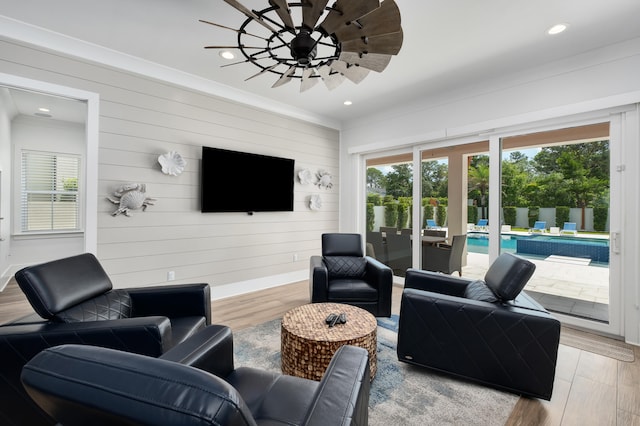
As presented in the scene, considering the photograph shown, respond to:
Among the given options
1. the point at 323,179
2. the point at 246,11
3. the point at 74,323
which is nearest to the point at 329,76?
the point at 246,11

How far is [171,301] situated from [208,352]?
3.69ft

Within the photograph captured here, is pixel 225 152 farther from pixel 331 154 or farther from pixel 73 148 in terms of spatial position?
pixel 73 148

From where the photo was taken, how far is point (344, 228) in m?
5.65

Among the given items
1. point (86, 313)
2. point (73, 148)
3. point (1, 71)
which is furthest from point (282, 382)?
point (73, 148)

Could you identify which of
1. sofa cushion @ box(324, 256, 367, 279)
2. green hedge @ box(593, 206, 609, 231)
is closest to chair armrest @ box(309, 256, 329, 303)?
sofa cushion @ box(324, 256, 367, 279)

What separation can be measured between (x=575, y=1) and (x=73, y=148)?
282 inches

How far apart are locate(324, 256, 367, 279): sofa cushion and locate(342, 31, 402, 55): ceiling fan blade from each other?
2404 mm

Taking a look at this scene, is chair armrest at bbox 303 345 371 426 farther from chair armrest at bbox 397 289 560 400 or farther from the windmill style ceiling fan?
the windmill style ceiling fan

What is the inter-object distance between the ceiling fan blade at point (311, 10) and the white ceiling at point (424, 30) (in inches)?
27.8

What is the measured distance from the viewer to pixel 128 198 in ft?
10.6

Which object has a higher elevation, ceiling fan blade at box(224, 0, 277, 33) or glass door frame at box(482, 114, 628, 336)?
ceiling fan blade at box(224, 0, 277, 33)

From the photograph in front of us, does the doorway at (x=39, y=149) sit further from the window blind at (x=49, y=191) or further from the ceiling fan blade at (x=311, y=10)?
the ceiling fan blade at (x=311, y=10)

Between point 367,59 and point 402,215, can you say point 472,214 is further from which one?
point 367,59

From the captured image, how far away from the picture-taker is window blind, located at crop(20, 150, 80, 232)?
5.02m
